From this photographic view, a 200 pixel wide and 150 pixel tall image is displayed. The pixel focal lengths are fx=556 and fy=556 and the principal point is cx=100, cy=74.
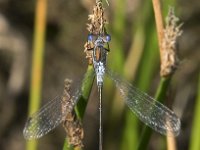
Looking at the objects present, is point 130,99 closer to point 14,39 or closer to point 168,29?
point 168,29

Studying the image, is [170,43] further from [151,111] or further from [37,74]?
[37,74]

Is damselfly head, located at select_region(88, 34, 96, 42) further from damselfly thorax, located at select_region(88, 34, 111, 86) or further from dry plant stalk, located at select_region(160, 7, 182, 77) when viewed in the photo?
dry plant stalk, located at select_region(160, 7, 182, 77)

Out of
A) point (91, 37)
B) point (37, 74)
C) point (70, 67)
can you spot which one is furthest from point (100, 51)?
point (70, 67)

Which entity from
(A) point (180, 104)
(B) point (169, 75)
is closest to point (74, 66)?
(A) point (180, 104)

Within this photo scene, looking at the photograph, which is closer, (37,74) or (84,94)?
(84,94)

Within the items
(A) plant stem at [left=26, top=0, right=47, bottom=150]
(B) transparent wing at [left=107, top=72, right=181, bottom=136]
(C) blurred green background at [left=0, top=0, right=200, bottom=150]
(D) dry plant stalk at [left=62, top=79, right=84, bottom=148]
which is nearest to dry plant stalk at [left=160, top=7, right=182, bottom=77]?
(B) transparent wing at [left=107, top=72, right=181, bottom=136]

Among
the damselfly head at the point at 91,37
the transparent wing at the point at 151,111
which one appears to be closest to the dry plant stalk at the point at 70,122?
the damselfly head at the point at 91,37

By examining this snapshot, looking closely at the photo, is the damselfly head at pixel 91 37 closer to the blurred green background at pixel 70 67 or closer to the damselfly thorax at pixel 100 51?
the damselfly thorax at pixel 100 51
